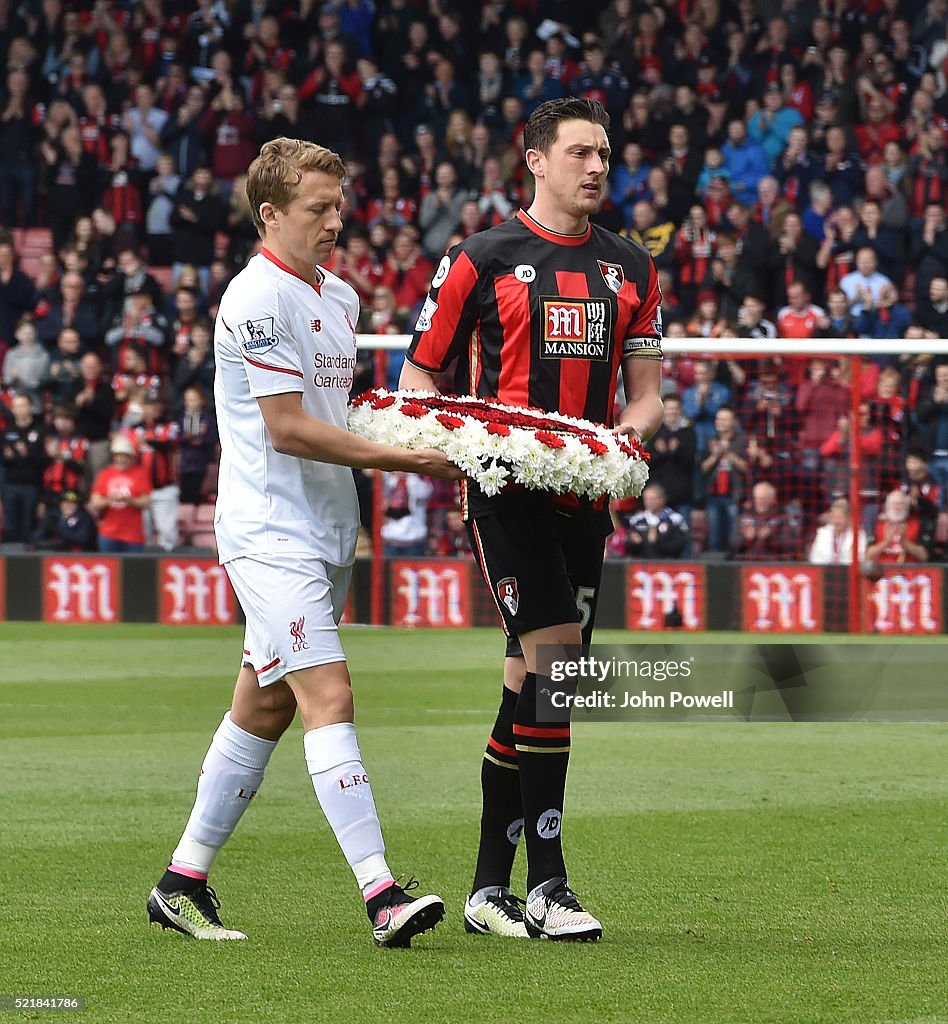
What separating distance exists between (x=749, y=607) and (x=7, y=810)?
8436mm

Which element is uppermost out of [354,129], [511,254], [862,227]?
[354,129]

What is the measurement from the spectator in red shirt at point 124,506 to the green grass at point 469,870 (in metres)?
5.32

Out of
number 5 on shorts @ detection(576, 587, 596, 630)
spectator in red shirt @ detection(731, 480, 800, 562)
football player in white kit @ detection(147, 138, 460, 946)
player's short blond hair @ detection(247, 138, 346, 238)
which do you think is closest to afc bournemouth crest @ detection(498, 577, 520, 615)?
number 5 on shorts @ detection(576, 587, 596, 630)

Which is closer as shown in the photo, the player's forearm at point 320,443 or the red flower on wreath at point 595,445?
the player's forearm at point 320,443

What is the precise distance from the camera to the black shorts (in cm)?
491

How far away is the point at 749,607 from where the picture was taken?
14.5 metres

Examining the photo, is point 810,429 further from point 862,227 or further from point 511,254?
point 511,254

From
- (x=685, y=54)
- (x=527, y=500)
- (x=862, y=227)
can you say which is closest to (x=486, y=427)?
(x=527, y=500)

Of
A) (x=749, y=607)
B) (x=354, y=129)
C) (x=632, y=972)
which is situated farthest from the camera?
(x=354, y=129)

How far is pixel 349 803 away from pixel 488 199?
14817 mm

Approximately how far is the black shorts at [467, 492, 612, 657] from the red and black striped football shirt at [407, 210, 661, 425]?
0.28 m

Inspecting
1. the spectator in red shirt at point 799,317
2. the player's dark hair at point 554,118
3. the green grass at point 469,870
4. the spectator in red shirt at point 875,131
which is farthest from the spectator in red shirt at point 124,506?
the player's dark hair at point 554,118

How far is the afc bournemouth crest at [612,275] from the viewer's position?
5090 mm

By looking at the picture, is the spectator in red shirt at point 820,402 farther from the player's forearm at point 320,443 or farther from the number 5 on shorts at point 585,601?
the player's forearm at point 320,443
